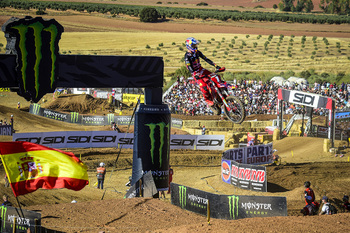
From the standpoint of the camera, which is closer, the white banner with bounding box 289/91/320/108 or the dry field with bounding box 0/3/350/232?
the dry field with bounding box 0/3/350/232

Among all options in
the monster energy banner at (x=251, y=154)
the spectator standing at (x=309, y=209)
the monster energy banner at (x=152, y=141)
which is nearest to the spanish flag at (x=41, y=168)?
the monster energy banner at (x=152, y=141)

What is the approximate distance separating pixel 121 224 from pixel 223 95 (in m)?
4.64

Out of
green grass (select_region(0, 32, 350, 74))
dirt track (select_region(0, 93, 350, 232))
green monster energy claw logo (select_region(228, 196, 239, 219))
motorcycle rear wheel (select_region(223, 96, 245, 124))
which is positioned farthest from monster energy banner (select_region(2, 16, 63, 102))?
green grass (select_region(0, 32, 350, 74))

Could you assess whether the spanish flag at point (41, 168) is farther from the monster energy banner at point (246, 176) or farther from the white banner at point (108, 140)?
the white banner at point (108, 140)

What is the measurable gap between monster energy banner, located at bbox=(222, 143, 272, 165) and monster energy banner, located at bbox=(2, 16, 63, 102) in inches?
468

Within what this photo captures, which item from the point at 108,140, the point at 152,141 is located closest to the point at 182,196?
the point at 152,141

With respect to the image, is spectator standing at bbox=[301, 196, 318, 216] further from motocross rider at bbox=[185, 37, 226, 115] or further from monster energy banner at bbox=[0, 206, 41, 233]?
monster energy banner at bbox=[0, 206, 41, 233]

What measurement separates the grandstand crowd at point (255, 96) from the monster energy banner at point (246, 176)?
19094 mm

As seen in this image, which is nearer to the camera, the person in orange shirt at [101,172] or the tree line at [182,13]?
the person in orange shirt at [101,172]

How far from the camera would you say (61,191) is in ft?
65.4

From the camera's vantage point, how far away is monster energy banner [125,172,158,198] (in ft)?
53.3

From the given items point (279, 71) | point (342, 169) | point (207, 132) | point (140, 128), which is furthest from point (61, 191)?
point (279, 71)

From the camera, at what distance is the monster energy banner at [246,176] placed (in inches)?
840

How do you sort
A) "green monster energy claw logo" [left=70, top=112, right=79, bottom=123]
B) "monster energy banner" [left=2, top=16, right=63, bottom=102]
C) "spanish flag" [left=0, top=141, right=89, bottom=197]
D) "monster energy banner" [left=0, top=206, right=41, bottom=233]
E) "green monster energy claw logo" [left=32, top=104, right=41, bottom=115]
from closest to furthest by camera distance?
"spanish flag" [left=0, top=141, right=89, bottom=197] < "monster energy banner" [left=0, top=206, right=41, bottom=233] < "monster energy banner" [left=2, top=16, right=63, bottom=102] < "green monster energy claw logo" [left=70, top=112, right=79, bottom=123] < "green monster energy claw logo" [left=32, top=104, right=41, bottom=115]
